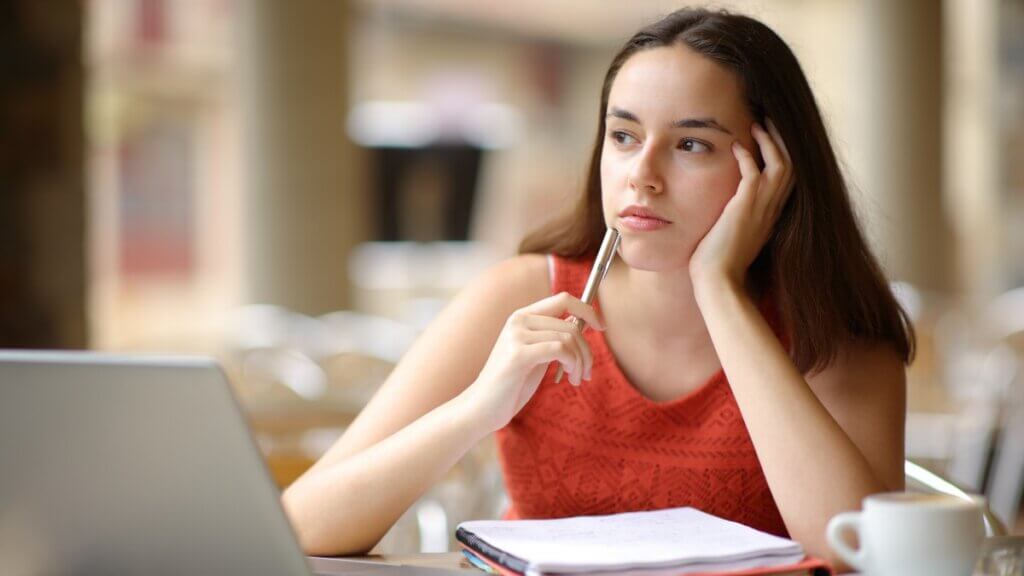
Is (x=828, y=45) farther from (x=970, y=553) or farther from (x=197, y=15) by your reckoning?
(x=970, y=553)

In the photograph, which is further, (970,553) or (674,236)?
(674,236)

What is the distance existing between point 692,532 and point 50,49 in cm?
209

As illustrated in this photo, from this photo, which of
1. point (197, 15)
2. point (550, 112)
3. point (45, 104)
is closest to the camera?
point (45, 104)

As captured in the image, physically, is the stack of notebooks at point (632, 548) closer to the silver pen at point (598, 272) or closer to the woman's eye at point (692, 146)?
the silver pen at point (598, 272)

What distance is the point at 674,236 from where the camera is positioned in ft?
4.79

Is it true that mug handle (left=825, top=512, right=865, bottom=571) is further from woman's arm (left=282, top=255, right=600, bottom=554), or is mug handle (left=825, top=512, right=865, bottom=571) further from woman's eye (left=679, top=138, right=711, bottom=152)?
woman's eye (left=679, top=138, right=711, bottom=152)

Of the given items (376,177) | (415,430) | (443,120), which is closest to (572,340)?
(415,430)

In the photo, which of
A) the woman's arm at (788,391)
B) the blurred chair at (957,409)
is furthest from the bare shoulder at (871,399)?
the blurred chair at (957,409)

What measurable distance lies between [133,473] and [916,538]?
0.58m

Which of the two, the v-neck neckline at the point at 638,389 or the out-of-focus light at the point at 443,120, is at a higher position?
the out-of-focus light at the point at 443,120

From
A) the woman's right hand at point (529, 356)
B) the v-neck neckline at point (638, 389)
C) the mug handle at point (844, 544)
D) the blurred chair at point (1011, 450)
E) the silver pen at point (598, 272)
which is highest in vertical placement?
the silver pen at point (598, 272)

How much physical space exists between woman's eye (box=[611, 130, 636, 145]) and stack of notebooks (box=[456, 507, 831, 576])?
1.56 ft

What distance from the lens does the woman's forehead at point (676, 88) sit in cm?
145

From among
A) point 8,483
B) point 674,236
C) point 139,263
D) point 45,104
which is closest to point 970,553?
point 674,236
